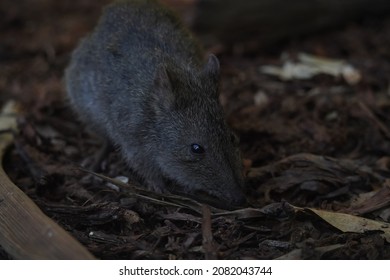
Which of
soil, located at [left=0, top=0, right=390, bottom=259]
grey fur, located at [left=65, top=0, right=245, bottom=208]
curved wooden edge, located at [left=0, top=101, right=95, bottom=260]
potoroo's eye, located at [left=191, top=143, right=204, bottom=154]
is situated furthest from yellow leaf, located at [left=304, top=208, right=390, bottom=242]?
curved wooden edge, located at [left=0, top=101, right=95, bottom=260]

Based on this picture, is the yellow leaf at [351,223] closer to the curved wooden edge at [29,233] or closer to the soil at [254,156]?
the soil at [254,156]

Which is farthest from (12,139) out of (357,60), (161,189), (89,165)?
(357,60)

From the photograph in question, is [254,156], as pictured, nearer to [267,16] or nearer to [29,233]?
[29,233]

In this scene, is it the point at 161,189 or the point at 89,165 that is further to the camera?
the point at 89,165

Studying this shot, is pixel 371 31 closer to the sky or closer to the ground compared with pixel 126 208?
closer to the sky

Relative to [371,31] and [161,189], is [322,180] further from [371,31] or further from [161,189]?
[371,31]

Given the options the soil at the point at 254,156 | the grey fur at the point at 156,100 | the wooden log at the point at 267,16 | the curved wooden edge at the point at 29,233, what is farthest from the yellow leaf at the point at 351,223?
the wooden log at the point at 267,16
